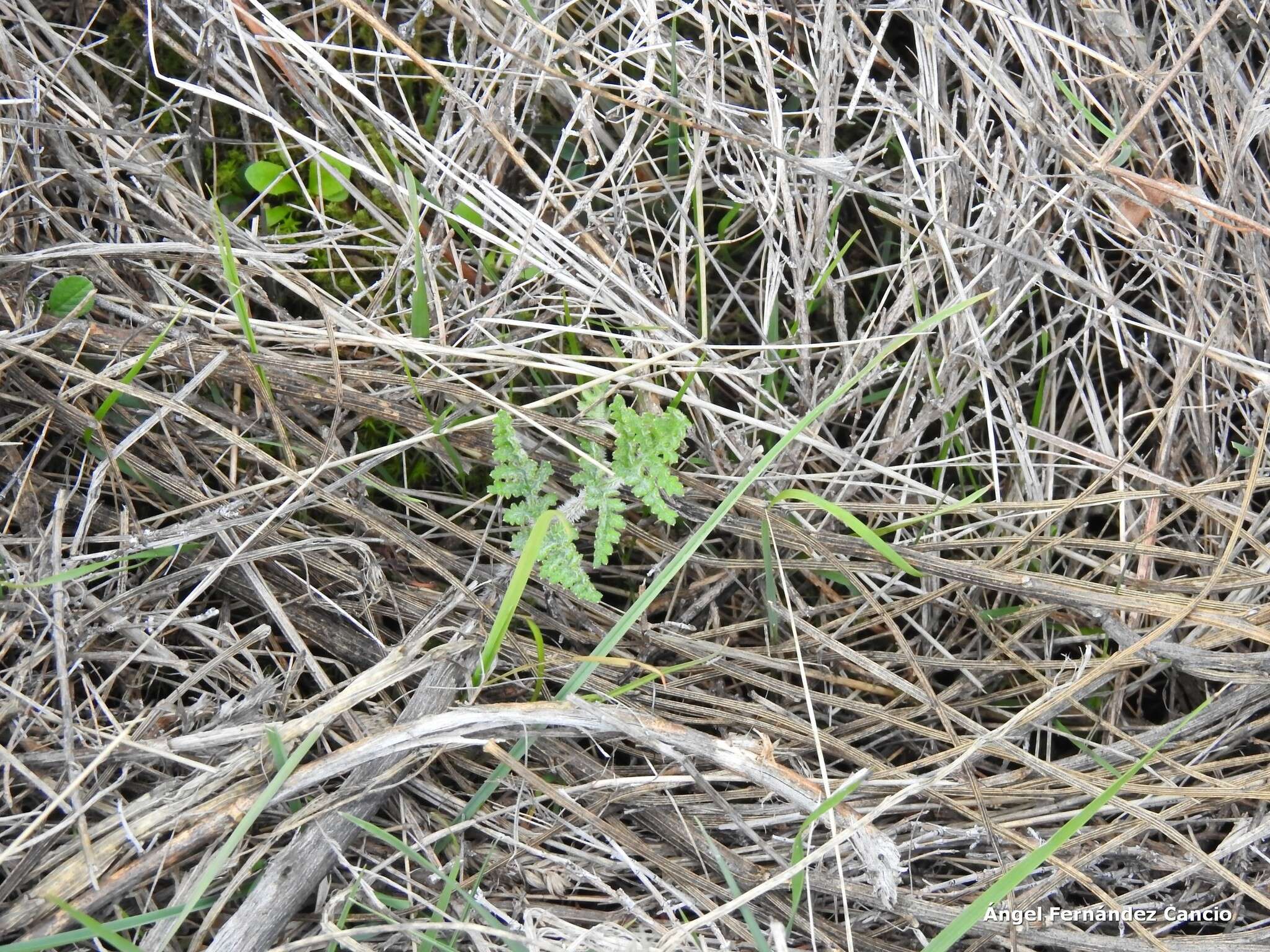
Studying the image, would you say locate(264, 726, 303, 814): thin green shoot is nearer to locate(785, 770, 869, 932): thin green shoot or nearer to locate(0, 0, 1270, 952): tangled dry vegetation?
locate(0, 0, 1270, 952): tangled dry vegetation

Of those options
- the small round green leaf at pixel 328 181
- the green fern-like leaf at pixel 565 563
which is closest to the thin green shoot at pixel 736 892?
the green fern-like leaf at pixel 565 563

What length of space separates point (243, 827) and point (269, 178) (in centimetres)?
144

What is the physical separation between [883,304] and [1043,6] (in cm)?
86

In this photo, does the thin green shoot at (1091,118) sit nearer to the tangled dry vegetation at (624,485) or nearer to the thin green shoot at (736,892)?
the tangled dry vegetation at (624,485)

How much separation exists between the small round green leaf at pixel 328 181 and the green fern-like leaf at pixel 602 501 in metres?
0.89

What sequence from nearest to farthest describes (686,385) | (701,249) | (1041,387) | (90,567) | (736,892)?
(736,892), (90,567), (686,385), (701,249), (1041,387)

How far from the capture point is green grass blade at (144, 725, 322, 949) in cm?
150

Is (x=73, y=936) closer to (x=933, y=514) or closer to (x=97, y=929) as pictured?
(x=97, y=929)

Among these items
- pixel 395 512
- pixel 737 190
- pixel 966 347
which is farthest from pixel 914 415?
pixel 395 512

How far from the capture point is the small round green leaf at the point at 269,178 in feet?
6.99

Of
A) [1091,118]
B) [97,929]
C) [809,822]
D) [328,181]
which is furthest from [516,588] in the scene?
[1091,118]

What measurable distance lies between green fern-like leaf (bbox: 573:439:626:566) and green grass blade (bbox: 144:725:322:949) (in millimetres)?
613

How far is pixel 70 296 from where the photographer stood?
197 centimetres

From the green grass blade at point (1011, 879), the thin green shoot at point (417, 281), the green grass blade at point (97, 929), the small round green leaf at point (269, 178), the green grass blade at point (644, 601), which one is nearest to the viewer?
the green grass blade at point (97, 929)
